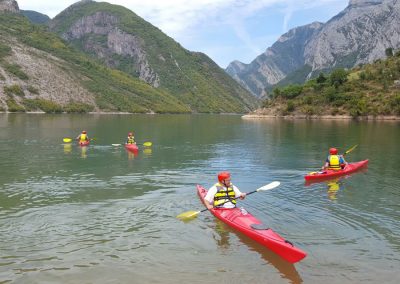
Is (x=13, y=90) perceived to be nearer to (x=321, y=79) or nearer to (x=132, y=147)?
(x=321, y=79)

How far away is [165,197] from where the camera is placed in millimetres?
25469

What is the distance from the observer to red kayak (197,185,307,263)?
14.3 metres

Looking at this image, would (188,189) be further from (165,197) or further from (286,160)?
(286,160)

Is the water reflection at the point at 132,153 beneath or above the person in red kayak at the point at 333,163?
beneath

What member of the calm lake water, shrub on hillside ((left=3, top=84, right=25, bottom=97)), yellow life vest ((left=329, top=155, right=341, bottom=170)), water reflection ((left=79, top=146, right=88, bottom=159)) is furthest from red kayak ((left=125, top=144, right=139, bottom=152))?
shrub on hillside ((left=3, top=84, right=25, bottom=97))

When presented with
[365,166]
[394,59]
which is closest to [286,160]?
[365,166]

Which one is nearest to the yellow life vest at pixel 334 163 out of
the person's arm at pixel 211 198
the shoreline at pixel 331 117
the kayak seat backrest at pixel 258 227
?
the person's arm at pixel 211 198

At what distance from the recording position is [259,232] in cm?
1616

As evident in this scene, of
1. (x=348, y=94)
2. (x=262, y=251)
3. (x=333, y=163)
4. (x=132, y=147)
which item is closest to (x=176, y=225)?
(x=262, y=251)

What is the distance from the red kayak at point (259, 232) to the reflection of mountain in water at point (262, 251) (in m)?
0.24

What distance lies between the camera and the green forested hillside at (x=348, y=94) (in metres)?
132

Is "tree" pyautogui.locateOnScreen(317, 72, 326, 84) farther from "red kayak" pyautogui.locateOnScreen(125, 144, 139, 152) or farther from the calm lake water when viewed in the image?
"red kayak" pyautogui.locateOnScreen(125, 144, 139, 152)

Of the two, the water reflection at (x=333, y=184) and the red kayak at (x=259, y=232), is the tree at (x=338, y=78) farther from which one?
the red kayak at (x=259, y=232)

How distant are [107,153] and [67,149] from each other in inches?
238
